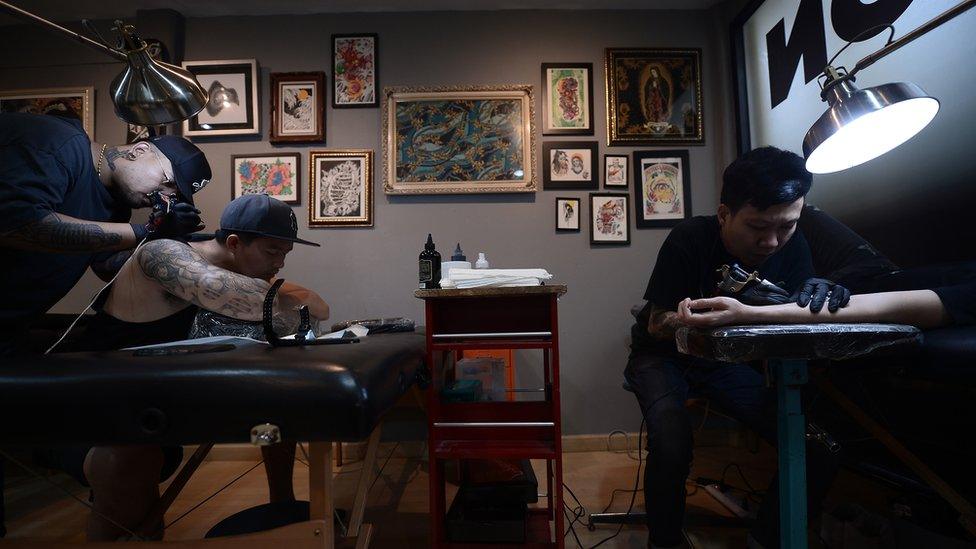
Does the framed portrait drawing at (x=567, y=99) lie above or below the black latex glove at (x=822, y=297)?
above

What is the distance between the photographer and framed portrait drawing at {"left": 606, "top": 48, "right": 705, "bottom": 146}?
2654 millimetres

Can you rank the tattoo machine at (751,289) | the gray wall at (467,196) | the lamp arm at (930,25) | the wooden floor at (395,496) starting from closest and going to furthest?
the lamp arm at (930,25)
the tattoo machine at (751,289)
the wooden floor at (395,496)
the gray wall at (467,196)

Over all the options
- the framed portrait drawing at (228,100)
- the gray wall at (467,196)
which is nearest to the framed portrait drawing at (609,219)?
the gray wall at (467,196)

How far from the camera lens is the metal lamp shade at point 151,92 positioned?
Answer: 1.42 meters

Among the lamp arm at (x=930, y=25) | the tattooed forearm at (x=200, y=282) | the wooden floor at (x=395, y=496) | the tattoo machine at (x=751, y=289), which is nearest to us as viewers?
the lamp arm at (x=930, y=25)

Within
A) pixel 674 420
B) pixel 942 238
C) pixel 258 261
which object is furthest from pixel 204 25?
pixel 942 238

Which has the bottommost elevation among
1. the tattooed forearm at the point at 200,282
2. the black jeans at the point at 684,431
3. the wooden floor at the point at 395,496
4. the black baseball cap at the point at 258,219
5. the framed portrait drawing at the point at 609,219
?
the wooden floor at the point at 395,496

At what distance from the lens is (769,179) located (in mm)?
1344

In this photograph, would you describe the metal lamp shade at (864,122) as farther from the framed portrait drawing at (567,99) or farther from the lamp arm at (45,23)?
the lamp arm at (45,23)

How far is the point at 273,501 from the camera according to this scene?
5.10 feet

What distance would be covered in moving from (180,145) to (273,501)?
135cm

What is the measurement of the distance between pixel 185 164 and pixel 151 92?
29 centimetres

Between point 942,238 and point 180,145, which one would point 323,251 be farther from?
point 942,238

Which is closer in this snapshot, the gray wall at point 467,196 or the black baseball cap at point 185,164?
the black baseball cap at point 185,164
